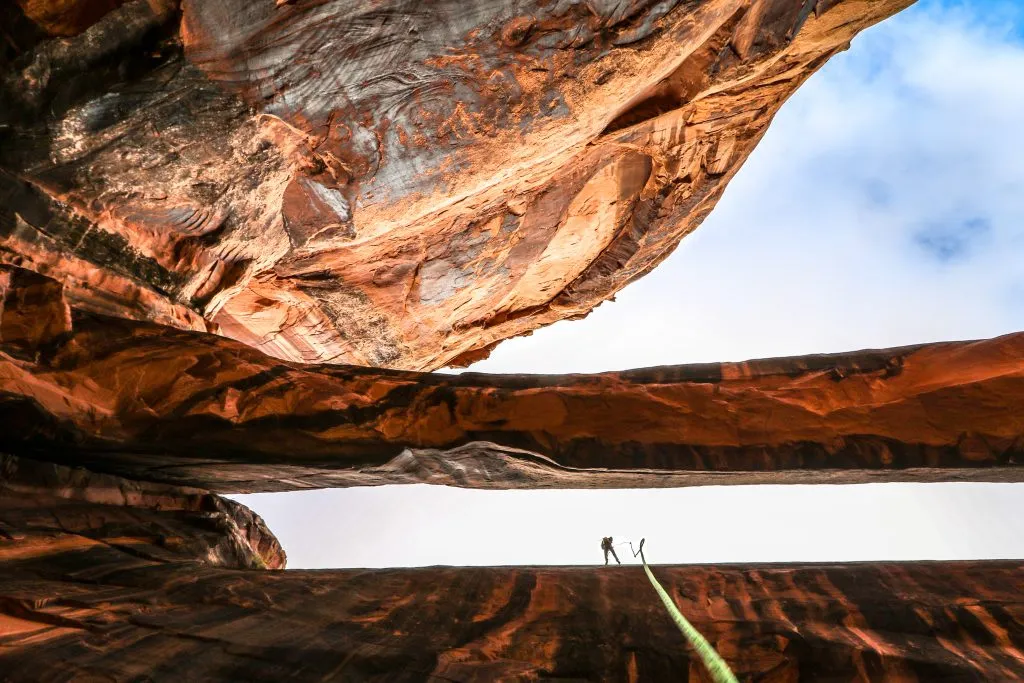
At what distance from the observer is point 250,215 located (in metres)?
6.31

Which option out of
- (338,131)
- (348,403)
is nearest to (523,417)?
(348,403)

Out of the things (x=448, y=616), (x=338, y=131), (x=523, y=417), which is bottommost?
(x=448, y=616)

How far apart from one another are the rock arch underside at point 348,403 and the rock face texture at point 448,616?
0.07 feet

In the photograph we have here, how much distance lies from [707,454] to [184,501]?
4.46 m

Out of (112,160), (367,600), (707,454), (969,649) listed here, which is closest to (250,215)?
(112,160)

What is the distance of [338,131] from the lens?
570cm

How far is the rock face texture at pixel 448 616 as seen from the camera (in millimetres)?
3291

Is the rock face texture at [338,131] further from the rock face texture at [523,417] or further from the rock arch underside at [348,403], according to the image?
the rock face texture at [523,417]

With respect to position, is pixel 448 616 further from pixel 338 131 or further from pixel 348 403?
pixel 338 131

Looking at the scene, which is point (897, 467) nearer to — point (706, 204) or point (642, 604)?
point (642, 604)

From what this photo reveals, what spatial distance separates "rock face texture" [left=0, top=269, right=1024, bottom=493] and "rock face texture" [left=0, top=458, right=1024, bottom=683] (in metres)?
0.67

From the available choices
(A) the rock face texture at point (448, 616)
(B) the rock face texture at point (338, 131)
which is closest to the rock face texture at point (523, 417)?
(A) the rock face texture at point (448, 616)

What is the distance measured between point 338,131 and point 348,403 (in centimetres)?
235

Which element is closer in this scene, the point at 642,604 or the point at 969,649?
the point at 969,649
